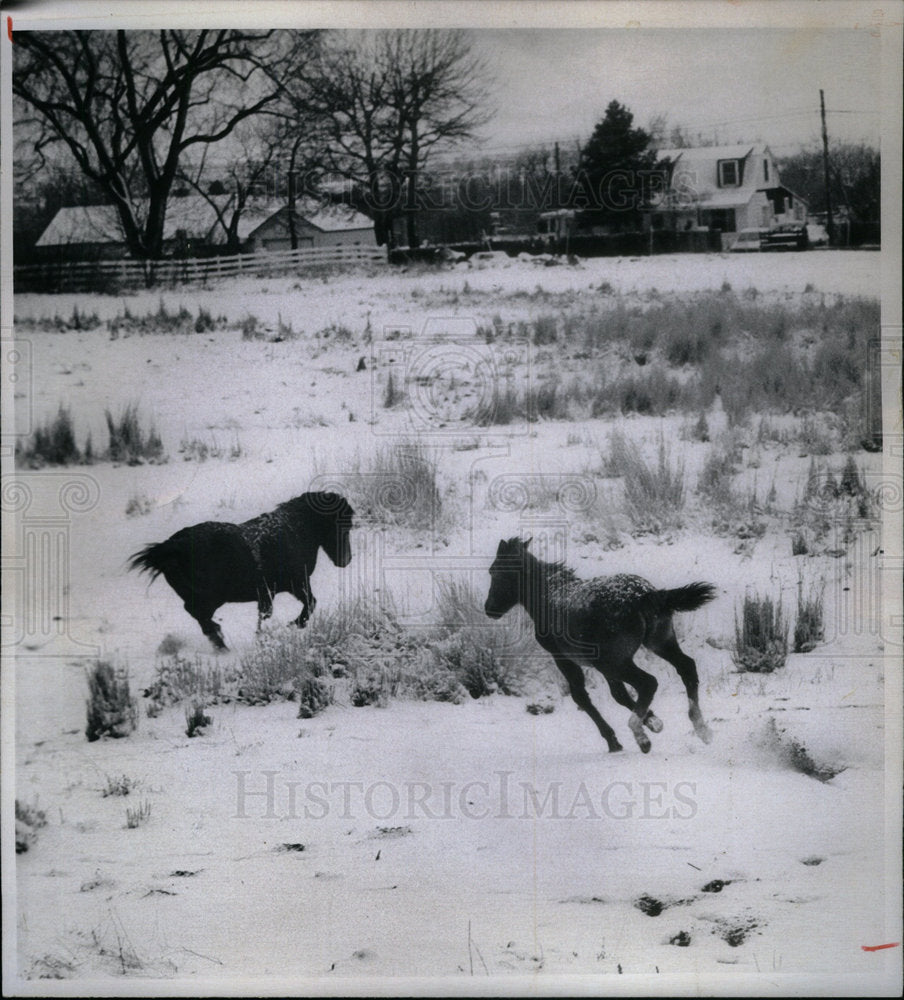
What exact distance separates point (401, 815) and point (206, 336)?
6.08 feet

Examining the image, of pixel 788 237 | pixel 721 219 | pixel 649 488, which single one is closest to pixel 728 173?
pixel 721 219

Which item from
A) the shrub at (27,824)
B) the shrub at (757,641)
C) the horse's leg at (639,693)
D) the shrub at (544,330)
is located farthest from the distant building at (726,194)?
the shrub at (27,824)

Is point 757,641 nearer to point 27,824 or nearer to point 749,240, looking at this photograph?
point 749,240

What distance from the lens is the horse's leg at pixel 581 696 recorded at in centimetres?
321

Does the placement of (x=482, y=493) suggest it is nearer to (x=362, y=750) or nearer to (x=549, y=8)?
(x=362, y=750)

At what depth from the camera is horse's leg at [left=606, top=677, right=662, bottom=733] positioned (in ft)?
10.6

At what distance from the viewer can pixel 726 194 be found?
3.34 meters

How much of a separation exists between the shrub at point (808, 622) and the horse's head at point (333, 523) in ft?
5.32

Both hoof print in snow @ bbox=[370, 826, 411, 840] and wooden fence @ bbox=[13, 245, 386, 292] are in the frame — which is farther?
wooden fence @ bbox=[13, 245, 386, 292]

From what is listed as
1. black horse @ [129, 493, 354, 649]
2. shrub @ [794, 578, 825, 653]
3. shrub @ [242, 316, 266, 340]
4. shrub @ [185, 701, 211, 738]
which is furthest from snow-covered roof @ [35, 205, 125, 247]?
shrub @ [794, 578, 825, 653]

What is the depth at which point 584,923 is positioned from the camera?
3.21 meters

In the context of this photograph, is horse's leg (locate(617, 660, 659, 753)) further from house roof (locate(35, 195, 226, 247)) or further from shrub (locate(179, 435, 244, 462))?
house roof (locate(35, 195, 226, 247))

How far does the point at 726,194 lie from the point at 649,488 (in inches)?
43.7

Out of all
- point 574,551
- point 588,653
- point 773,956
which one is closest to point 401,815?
point 588,653
